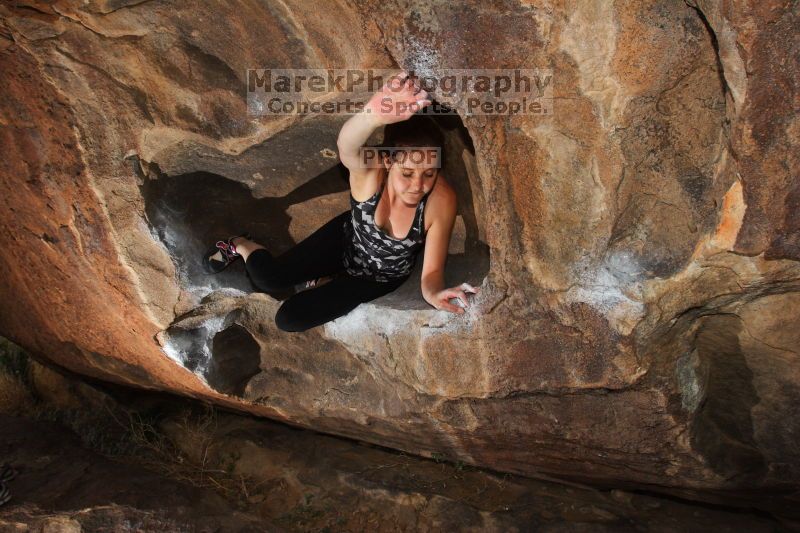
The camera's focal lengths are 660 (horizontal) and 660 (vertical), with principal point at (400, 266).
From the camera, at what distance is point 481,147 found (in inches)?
71.2

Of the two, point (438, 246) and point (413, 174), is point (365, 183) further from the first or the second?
point (438, 246)

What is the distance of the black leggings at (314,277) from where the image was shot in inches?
97.0

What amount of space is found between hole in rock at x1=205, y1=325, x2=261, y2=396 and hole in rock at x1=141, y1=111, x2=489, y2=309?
0.28 metres

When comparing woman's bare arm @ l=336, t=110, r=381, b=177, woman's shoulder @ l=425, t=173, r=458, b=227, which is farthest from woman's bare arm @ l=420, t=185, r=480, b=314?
woman's bare arm @ l=336, t=110, r=381, b=177

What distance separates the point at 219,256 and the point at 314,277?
0.37 metres

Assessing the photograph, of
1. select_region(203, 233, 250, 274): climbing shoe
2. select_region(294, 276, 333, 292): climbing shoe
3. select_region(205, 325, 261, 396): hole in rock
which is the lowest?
select_region(205, 325, 261, 396): hole in rock

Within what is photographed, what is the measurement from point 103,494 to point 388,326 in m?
1.44

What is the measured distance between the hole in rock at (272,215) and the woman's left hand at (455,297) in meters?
0.12

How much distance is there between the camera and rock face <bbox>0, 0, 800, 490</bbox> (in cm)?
161

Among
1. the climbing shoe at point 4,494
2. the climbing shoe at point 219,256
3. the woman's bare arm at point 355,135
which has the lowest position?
the climbing shoe at point 4,494

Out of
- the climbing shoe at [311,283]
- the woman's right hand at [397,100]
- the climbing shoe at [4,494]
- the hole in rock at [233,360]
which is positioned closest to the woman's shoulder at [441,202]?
the woman's right hand at [397,100]

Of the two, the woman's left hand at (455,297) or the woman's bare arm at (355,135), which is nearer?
the woman's bare arm at (355,135)

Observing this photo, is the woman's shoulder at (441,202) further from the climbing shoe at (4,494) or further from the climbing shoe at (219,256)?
the climbing shoe at (4,494)

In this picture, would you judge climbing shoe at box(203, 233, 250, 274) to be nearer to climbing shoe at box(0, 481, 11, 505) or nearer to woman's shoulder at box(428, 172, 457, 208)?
woman's shoulder at box(428, 172, 457, 208)
